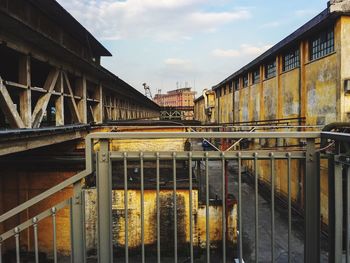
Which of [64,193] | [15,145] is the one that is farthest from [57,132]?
[64,193]

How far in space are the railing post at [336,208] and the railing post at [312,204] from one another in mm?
112

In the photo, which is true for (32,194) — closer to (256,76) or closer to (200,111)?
(256,76)

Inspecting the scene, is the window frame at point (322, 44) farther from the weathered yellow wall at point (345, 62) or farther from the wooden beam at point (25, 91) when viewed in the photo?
the wooden beam at point (25, 91)

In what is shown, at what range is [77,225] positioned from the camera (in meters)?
2.86

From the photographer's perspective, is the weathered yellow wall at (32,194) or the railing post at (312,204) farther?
the weathered yellow wall at (32,194)

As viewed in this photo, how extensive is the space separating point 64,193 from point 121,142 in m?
3.23

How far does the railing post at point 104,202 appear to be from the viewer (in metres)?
2.82

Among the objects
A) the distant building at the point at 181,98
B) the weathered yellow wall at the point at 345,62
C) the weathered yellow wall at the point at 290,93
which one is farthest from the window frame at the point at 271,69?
the distant building at the point at 181,98

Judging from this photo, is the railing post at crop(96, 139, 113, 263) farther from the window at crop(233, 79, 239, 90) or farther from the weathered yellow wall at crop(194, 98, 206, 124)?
the weathered yellow wall at crop(194, 98, 206, 124)

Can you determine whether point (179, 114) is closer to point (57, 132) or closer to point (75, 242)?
point (57, 132)

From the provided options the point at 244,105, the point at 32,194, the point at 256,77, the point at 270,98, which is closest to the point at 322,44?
the point at 270,98

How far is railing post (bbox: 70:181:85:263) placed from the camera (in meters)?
2.84

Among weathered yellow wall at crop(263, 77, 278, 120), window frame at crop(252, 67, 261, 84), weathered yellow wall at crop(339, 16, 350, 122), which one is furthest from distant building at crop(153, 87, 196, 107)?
weathered yellow wall at crop(339, 16, 350, 122)

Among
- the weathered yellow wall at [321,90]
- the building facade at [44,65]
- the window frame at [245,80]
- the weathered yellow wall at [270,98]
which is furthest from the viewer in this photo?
the window frame at [245,80]
